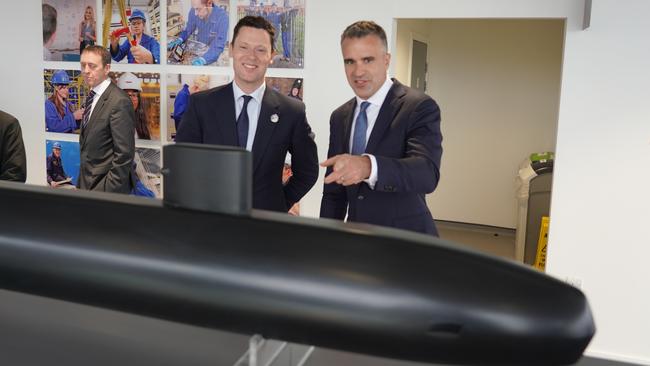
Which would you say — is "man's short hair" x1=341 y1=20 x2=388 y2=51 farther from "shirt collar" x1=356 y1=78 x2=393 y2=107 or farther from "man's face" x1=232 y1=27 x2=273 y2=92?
"man's face" x1=232 y1=27 x2=273 y2=92

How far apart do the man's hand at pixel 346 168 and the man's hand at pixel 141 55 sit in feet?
10.3

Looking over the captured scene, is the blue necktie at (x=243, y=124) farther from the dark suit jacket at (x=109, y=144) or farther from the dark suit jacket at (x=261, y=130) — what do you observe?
the dark suit jacket at (x=109, y=144)

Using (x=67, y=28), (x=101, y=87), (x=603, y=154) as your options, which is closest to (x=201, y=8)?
(x=101, y=87)

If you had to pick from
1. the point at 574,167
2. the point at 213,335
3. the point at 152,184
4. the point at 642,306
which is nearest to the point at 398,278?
the point at 213,335

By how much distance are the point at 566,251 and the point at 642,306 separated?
1.71ft

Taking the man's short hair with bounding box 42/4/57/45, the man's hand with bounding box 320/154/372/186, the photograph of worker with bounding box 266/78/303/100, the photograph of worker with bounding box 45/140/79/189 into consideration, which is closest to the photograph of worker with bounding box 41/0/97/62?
the man's short hair with bounding box 42/4/57/45

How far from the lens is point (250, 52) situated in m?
2.17

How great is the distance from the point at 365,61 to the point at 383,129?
0.79 feet

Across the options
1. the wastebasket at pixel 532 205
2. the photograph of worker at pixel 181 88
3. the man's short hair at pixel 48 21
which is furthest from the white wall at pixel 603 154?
the man's short hair at pixel 48 21

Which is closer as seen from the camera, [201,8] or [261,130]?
[261,130]

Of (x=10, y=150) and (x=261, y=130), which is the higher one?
(x=261, y=130)

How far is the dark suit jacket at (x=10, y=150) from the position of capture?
306 cm

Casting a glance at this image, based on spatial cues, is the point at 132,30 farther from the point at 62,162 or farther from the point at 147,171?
the point at 62,162

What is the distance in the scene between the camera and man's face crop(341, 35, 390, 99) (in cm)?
190
